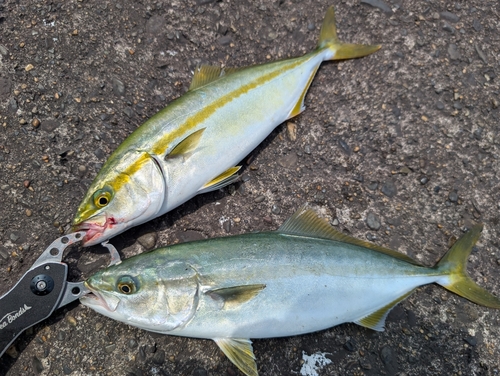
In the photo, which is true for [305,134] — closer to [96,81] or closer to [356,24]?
[356,24]

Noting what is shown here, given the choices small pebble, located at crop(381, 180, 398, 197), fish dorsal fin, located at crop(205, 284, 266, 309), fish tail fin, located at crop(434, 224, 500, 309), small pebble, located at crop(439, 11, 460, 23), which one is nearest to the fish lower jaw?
fish dorsal fin, located at crop(205, 284, 266, 309)

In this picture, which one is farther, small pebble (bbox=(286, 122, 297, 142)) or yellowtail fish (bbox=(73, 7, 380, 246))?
small pebble (bbox=(286, 122, 297, 142))

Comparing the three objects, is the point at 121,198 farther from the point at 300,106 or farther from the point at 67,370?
the point at 300,106

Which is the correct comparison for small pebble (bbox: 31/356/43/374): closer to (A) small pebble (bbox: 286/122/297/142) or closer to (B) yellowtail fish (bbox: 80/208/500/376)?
(B) yellowtail fish (bbox: 80/208/500/376)

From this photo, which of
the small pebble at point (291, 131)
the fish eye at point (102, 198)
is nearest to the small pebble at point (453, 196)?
the small pebble at point (291, 131)

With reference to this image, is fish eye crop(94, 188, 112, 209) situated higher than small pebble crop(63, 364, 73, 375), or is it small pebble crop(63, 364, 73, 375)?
fish eye crop(94, 188, 112, 209)

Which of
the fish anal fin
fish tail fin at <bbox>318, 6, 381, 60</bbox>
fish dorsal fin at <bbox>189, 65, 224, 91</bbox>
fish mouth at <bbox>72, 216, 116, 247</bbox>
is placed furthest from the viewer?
Answer: fish tail fin at <bbox>318, 6, 381, 60</bbox>

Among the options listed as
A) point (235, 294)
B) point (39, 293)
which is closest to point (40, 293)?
point (39, 293)

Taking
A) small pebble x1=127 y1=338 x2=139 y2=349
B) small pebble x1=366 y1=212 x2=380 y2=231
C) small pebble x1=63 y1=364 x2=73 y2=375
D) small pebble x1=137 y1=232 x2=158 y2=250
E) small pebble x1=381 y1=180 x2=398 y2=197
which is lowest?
small pebble x1=366 y1=212 x2=380 y2=231
